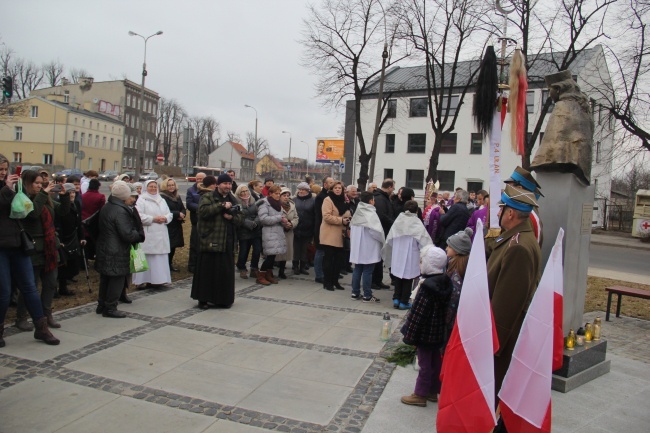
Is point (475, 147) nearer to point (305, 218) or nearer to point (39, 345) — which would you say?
point (305, 218)

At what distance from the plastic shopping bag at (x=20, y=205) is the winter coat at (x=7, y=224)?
53 mm

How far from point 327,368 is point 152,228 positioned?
172 inches

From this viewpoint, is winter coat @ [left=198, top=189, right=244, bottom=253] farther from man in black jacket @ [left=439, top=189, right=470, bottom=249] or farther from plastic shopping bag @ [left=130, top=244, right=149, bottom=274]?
man in black jacket @ [left=439, top=189, right=470, bottom=249]

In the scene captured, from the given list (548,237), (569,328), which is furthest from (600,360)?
(548,237)

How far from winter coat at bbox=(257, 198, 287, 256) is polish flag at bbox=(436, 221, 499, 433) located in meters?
6.39

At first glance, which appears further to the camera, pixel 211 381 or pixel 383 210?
pixel 383 210

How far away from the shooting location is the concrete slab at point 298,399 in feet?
14.1

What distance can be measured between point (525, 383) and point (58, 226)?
6.93 metres

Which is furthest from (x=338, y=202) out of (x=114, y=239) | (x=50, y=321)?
(x=50, y=321)

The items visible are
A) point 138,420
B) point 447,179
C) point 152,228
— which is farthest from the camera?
point 447,179

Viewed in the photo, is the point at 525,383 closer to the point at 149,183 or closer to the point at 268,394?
the point at 268,394

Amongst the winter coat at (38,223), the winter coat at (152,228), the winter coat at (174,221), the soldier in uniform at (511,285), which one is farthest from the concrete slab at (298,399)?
the winter coat at (174,221)

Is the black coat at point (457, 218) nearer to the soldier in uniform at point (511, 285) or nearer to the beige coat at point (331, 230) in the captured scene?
the beige coat at point (331, 230)

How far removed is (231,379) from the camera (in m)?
4.94
